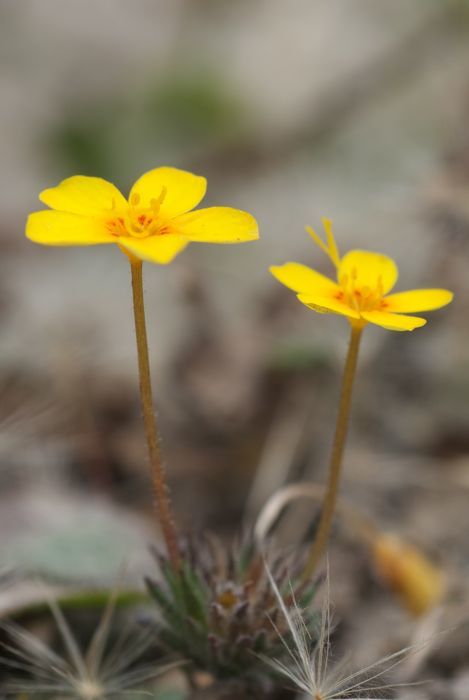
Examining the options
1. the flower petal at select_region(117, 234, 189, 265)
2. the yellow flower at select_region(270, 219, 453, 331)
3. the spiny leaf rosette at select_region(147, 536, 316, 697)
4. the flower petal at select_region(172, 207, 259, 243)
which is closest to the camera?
the flower petal at select_region(117, 234, 189, 265)

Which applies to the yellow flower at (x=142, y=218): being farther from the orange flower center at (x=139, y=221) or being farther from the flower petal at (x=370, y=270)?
the flower petal at (x=370, y=270)

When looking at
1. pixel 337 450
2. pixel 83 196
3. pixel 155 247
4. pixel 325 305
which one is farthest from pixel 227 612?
pixel 83 196

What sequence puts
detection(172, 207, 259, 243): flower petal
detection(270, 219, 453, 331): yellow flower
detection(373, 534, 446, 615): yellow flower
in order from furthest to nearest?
detection(373, 534, 446, 615): yellow flower, detection(270, 219, 453, 331): yellow flower, detection(172, 207, 259, 243): flower petal

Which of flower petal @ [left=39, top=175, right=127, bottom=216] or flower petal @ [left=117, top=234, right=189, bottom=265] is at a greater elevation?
flower petal @ [left=39, top=175, right=127, bottom=216]

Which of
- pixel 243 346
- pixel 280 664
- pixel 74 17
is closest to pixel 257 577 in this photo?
pixel 280 664

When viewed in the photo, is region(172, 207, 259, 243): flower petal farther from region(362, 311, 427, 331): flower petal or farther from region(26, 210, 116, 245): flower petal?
region(362, 311, 427, 331): flower petal

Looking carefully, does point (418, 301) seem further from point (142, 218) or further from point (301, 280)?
point (142, 218)

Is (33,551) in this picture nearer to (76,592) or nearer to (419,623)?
(76,592)

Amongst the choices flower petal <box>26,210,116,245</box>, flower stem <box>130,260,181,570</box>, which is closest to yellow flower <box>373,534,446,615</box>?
flower stem <box>130,260,181,570</box>
